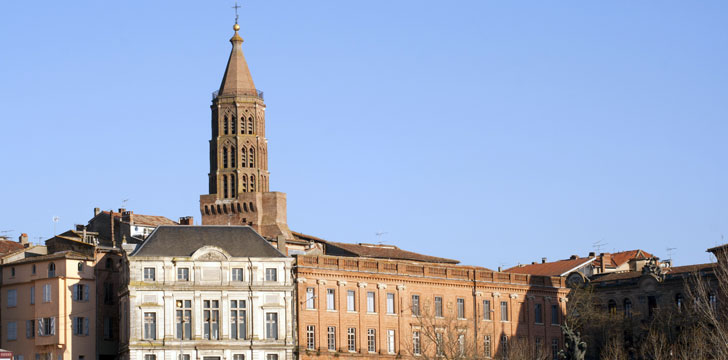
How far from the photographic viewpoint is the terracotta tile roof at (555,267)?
495 feet

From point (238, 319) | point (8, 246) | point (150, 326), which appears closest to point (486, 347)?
point (238, 319)

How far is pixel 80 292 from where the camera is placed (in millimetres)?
113188

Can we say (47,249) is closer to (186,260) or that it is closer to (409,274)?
(186,260)

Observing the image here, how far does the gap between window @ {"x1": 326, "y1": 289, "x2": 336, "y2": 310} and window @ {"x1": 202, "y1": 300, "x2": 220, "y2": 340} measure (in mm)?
9136

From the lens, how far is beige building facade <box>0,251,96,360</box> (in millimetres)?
111625

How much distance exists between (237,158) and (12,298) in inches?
1717

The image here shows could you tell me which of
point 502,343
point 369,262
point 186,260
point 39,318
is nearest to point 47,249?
point 39,318

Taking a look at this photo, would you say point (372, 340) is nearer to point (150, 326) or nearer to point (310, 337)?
point (310, 337)

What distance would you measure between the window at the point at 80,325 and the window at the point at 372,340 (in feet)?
70.0

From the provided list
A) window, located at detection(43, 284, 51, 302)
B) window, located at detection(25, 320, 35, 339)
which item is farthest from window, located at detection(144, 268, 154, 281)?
window, located at detection(25, 320, 35, 339)

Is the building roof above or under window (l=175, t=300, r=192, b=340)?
above

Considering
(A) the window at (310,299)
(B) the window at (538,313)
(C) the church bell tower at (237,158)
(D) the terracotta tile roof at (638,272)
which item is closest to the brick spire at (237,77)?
(C) the church bell tower at (237,158)

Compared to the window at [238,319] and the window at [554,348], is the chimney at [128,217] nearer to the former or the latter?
the window at [238,319]

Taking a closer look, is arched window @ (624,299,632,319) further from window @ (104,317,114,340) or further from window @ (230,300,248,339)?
window @ (104,317,114,340)
